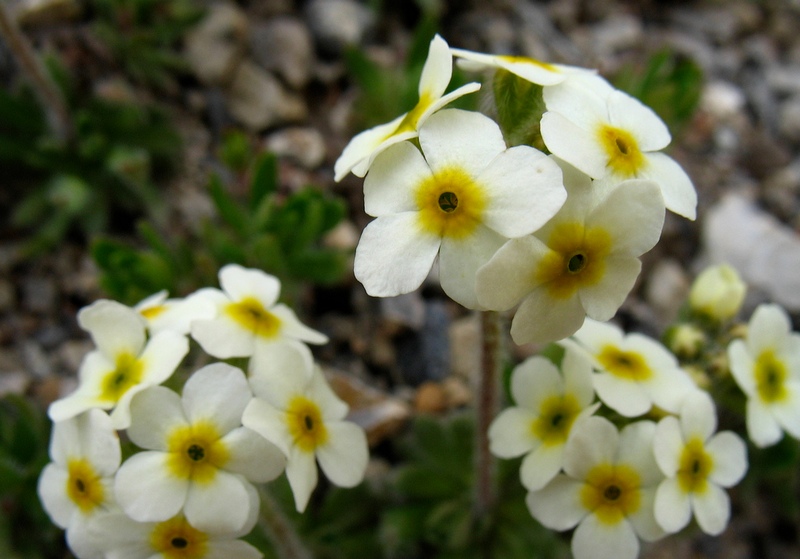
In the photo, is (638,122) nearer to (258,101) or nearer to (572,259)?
(572,259)

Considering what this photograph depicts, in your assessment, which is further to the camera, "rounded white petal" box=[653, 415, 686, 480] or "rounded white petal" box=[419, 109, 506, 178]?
"rounded white petal" box=[653, 415, 686, 480]

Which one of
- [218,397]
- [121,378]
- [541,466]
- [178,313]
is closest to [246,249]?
[178,313]

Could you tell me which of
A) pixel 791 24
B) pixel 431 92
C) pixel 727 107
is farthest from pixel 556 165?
pixel 791 24

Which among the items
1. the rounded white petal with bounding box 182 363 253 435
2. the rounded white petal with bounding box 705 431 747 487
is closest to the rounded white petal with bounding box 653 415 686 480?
the rounded white petal with bounding box 705 431 747 487

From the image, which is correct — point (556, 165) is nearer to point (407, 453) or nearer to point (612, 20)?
point (407, 453)

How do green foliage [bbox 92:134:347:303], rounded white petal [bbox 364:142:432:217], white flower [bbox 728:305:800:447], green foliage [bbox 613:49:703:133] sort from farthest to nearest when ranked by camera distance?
green foliage [bbox 613:49:703:133] → green foliage [bbox 92:134:347:303] → white flower [bbox 728:305:800:447] → rounded white petal [bbox 364:142:432:217]

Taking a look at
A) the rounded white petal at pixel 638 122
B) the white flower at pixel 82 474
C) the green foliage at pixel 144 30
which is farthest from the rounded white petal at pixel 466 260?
the green foliage at pixel 144 30

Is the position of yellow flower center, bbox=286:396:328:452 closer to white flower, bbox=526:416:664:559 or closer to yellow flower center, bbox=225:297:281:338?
yellow flower center, bbox=225:297:281:338
